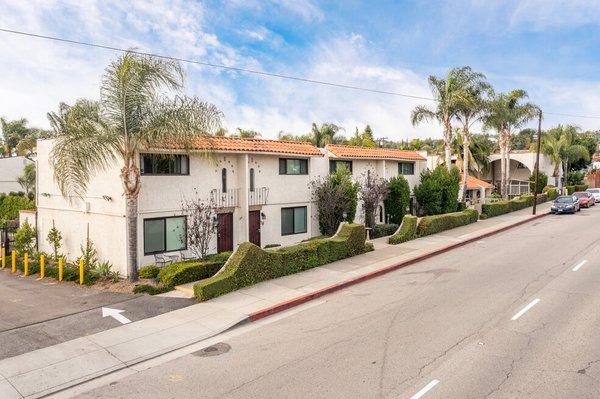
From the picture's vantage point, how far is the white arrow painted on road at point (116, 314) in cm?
1201

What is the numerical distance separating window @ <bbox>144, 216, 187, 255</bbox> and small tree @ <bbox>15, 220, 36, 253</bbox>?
27.1ft

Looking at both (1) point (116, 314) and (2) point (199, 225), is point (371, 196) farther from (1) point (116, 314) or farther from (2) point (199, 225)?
(1) point (116, 314)

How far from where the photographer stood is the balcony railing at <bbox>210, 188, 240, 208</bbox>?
19.5 meters

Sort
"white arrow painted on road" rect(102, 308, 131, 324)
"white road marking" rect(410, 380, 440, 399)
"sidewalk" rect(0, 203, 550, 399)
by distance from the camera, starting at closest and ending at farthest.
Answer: "white road marking" rect(410, 380, 440, 399), "sidewalk" rect(0, 203, 550, 399), "white arrow painted on road" rect(102, 308, 131, 324)

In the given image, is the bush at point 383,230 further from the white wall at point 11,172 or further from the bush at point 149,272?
the white wall at point 11,172

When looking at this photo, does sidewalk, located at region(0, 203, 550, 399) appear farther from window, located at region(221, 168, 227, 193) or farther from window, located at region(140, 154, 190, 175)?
window, located at region(140, 154, 190, 175)

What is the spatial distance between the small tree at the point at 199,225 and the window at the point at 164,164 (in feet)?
4.05

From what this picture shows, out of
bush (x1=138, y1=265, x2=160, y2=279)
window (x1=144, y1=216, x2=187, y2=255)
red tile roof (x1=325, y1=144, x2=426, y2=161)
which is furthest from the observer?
red tile roof (x1=325, y1=144, x2=426, y2=161)

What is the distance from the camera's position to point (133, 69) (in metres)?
14.6

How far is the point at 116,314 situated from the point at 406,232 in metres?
15.5

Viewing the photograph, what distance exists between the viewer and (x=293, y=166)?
23094mm

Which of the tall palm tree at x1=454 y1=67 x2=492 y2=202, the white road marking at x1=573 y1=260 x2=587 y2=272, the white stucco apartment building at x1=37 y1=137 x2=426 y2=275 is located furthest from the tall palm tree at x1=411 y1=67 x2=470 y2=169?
the white road marking at x1=573 y1=260 x2=587 y2=272

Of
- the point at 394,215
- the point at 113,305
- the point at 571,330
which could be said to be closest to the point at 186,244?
the point at 113,305

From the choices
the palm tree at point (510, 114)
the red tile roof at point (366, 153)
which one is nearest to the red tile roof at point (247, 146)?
the red tile roof at point (366, 153)
